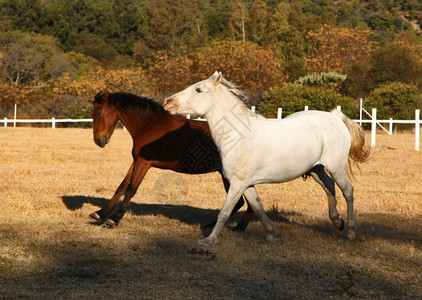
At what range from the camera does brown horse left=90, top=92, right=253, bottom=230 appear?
776cm

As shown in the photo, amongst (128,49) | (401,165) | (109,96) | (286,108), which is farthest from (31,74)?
(109,96)

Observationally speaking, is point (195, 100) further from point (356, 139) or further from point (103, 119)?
point (356, 139)

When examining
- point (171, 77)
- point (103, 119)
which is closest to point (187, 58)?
point (171, 77)

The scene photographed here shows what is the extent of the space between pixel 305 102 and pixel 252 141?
28281 mm

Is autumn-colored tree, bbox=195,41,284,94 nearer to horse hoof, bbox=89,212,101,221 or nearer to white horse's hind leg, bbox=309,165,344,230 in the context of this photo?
white horse's hind leg, bbox=309,165,344,230

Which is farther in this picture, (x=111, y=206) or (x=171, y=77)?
(x=171, y=77)

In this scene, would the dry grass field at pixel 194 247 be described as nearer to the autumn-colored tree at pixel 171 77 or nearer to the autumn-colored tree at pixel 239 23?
the autumn-colored tree at pixel 171 77

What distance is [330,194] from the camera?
762 cm

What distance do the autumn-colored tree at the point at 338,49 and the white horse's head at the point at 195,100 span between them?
55.6m

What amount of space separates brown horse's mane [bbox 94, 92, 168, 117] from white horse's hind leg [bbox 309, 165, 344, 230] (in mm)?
2300

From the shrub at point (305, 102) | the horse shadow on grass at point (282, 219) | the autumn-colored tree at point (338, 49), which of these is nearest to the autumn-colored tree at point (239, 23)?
the autumn-colored tree at point (338, 49)

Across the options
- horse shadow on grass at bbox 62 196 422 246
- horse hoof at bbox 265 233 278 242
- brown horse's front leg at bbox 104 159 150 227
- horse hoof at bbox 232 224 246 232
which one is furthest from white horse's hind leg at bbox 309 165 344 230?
brown horse's front leg at bbox 104 159 150 227

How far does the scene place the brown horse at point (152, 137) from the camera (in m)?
7.76

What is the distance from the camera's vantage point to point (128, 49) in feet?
265
